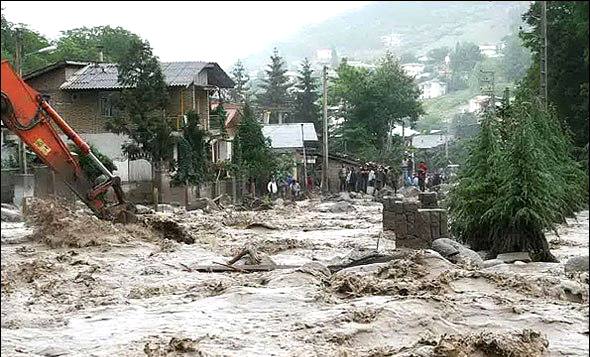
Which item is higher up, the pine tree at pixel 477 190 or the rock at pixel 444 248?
the pine tree at pixel 477 190

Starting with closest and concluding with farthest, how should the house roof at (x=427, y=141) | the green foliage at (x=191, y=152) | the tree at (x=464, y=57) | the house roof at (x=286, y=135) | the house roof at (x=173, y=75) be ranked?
the house roof at (x=173, y=75), the green foliage at (x=191, y=152), the house roof at (x=286, y=135), the house roof at (x=427, y=141), the tree at (x=464, y=57)

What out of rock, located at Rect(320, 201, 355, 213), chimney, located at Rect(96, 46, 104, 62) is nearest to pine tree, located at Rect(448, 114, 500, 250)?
chimney, located at Rect(96, 46, 104, 62)

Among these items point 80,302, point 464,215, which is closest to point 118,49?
point 464,215

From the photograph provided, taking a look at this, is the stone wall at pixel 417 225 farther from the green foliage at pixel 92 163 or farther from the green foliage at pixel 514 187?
→ the green foliage at pixel 92 163

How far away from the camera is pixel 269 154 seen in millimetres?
25953

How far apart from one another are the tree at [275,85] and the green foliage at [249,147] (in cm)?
1556

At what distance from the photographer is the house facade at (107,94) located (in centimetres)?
1280

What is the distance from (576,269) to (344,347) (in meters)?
3.18

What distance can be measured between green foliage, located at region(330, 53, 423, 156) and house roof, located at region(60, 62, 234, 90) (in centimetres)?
1179

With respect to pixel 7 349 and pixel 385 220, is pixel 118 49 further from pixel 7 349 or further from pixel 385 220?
pixel 7 349

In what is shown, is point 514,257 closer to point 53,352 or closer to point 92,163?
point 92,163

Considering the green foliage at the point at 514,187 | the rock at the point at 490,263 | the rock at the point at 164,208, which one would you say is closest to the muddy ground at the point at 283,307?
the rock at the point at 490,263

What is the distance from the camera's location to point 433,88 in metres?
52.7

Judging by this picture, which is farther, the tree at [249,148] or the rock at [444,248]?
the tree at [249,148]
